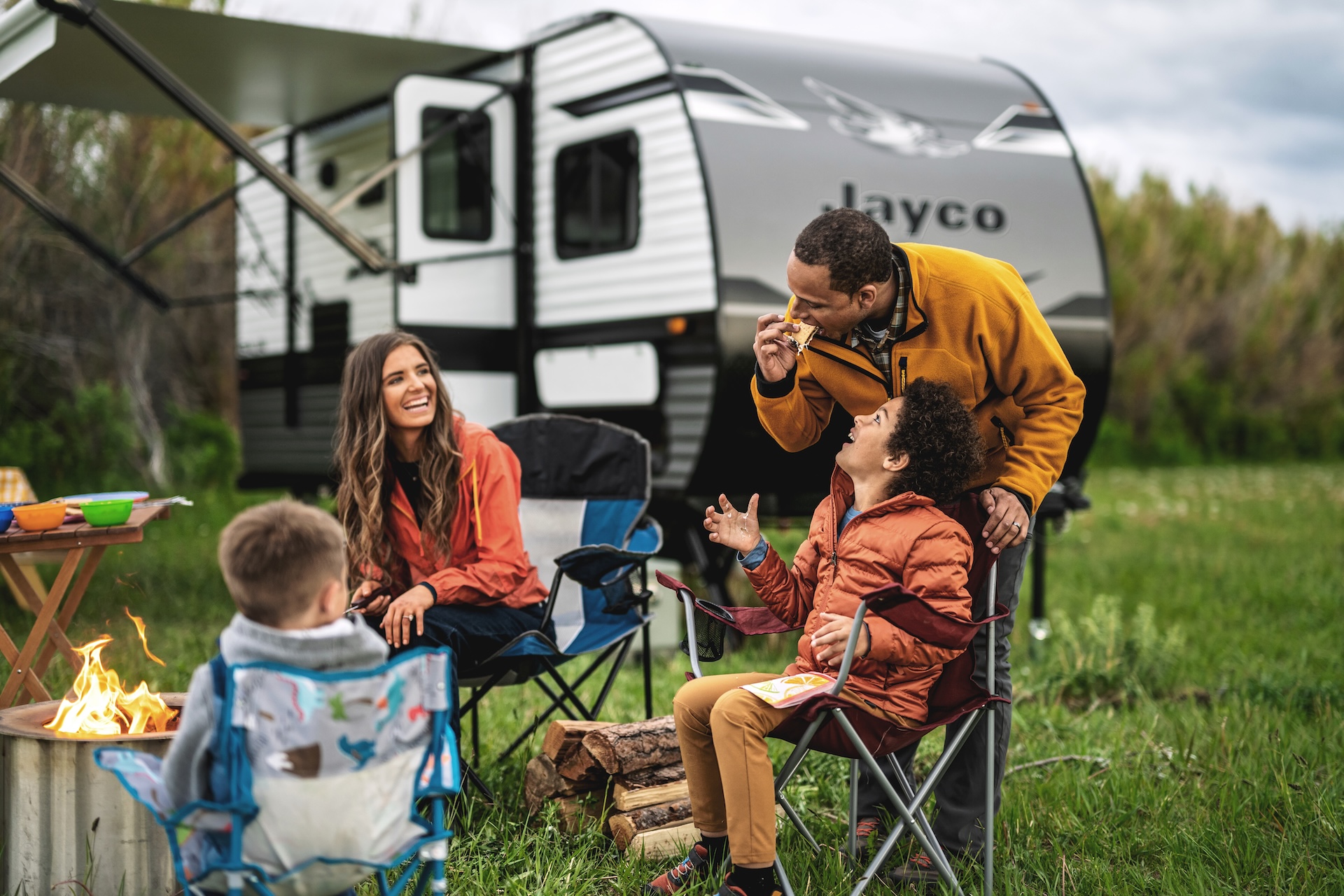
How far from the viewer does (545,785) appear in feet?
10.0

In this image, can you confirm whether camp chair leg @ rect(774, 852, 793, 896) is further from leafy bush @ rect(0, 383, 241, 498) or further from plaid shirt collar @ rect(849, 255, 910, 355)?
leafy bush @ rect(0, 383, 241, 498)

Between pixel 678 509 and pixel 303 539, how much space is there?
3398 mm

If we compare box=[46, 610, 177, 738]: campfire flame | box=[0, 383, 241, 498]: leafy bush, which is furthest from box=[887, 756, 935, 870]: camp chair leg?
box=[0, 383, 241, 498]: leafy bush

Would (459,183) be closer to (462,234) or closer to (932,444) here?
(462,234)

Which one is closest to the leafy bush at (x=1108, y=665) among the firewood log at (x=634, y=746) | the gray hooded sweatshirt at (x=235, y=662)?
the firewood log at (x=634, y=746)

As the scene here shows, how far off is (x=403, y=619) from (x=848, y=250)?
49.7 inches

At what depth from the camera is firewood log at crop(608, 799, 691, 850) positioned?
2.79m

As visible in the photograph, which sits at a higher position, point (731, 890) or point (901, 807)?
point (901, 807)

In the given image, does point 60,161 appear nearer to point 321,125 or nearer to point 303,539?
point 321,125

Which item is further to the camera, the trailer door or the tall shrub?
the tall shrub

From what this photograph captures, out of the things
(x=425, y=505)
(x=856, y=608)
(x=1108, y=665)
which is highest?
(x=425, y=505)

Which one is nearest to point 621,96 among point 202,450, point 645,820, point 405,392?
point 405,392

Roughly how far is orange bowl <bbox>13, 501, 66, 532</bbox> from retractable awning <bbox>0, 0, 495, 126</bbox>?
2.69 m

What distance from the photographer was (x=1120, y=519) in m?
10.5
